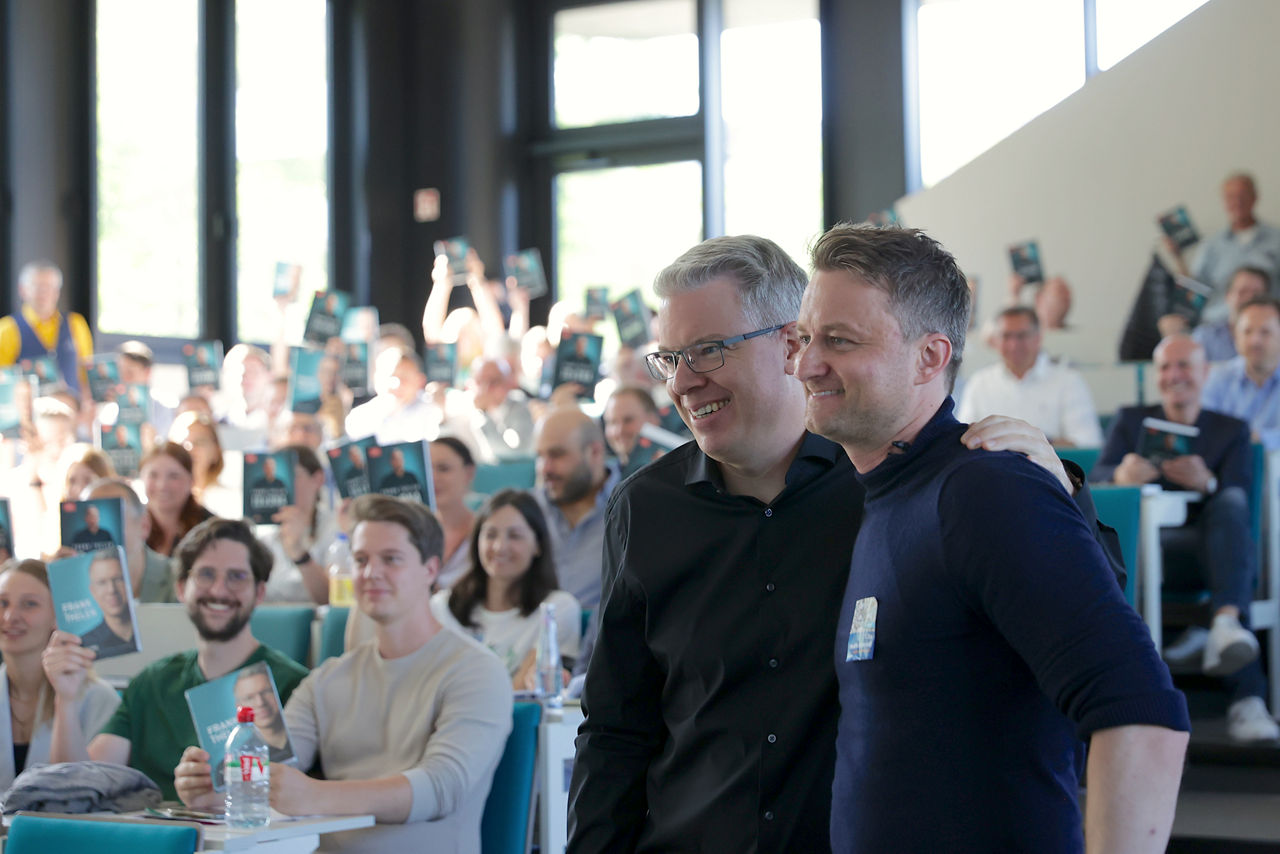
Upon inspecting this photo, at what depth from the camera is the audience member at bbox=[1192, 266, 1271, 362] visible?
587cm

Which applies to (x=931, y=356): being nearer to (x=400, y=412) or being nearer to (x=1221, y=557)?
(x=1221, y=557)

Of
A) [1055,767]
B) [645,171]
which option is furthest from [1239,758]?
[645,171]

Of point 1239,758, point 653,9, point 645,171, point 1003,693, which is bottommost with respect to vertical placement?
point 1239,758

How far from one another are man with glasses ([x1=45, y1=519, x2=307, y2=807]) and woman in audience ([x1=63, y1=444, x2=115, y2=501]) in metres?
1.87

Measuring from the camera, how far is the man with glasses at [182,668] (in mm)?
3195

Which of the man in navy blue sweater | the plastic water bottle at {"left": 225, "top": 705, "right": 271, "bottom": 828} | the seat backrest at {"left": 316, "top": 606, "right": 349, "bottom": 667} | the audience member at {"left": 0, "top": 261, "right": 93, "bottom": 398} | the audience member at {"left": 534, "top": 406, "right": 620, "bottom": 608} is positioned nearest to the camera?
the man in navy blue sweater

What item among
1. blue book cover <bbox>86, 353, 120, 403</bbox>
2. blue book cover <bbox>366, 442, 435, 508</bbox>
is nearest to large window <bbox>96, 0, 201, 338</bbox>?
blue book cover <bbox>86, 353, 120, 403</bbox>

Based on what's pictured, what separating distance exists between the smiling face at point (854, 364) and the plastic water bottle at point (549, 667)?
1.98m

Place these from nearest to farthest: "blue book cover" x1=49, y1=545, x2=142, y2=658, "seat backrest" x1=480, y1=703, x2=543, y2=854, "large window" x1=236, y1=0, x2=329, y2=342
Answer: "seat backrest" x1=480, y1=703, x2=543, y2=854 → "blue book cover" x1=49, y1=545, x2=142, y2=658 → "large window" x1=236, y1=0, x2=329, y2=342

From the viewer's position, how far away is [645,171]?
1043cm

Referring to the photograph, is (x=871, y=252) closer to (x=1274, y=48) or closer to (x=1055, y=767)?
(x=1055, y=767)

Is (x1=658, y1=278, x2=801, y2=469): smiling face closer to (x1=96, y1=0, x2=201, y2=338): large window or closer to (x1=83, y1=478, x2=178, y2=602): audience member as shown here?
(x1=83, y1=478, x2=178, y2=602): audience member

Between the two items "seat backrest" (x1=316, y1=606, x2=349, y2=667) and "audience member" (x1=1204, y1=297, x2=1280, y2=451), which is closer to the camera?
"seat backrest" (x1=316, y1=606, x2=349, y2=667)

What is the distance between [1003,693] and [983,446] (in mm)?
218
